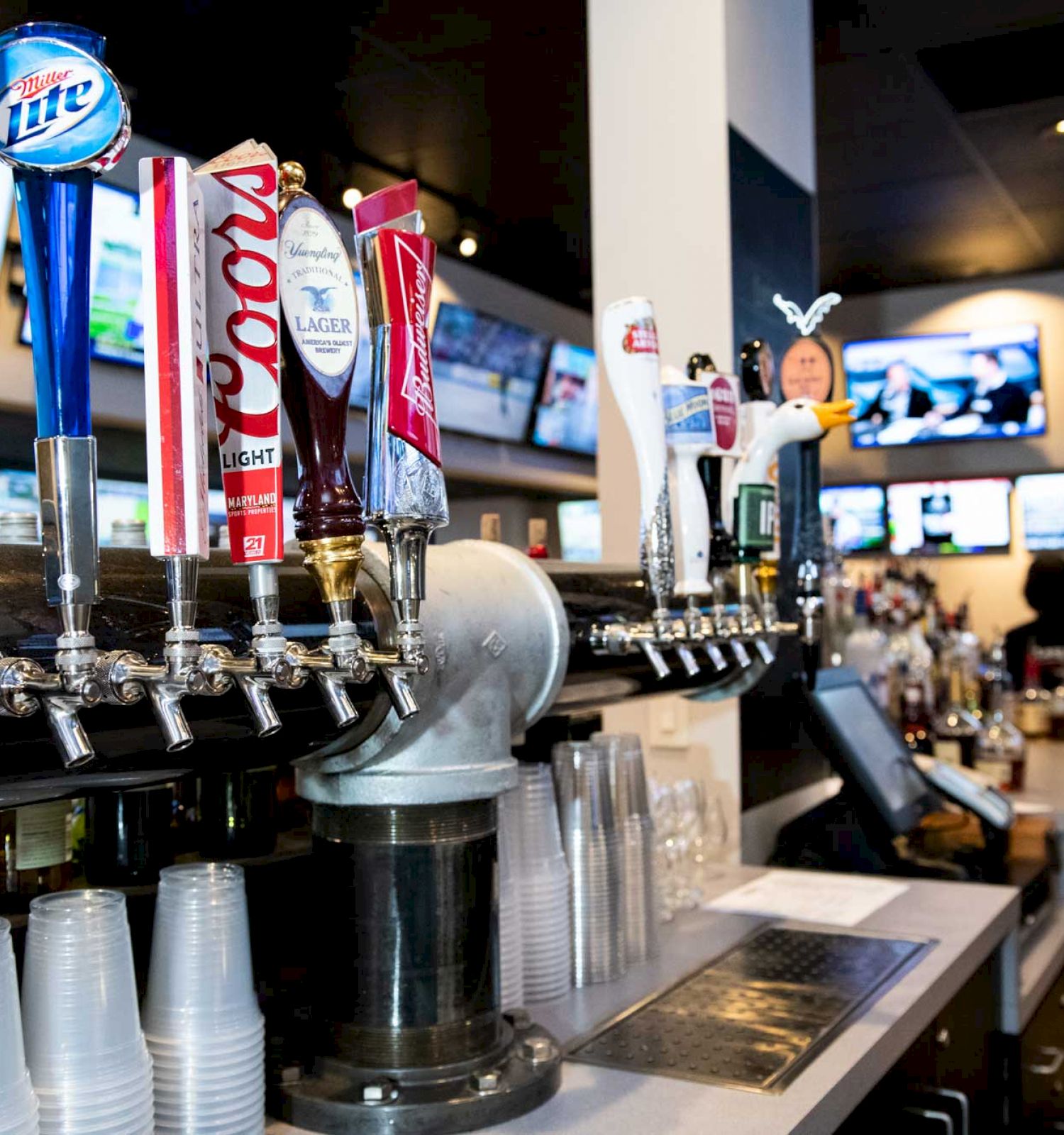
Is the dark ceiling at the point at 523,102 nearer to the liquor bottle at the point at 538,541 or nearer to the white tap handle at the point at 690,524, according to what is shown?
the liquor bottle at the point at 538,541

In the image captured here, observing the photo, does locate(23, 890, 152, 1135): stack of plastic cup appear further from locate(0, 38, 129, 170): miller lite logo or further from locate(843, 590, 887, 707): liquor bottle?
locate(843, 590, 887, 707): liquor bottle

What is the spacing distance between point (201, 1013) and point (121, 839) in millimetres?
245

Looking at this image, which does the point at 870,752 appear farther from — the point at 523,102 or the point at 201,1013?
the point at 523,102

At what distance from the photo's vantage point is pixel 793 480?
2.52 m

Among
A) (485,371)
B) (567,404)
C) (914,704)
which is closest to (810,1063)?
(914,704)

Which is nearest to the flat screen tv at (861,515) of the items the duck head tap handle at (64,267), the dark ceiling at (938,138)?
the dark ceiling at (938,138)

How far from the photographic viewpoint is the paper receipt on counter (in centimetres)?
189

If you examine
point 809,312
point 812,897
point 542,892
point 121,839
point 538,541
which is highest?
point 809,312

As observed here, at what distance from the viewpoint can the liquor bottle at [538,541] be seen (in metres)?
1.72

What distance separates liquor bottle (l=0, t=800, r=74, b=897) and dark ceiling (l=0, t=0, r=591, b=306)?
102 inches

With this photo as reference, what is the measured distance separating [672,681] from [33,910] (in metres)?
0.89

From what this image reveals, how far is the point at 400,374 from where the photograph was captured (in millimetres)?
904

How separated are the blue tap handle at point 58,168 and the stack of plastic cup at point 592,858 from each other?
3.10 feet

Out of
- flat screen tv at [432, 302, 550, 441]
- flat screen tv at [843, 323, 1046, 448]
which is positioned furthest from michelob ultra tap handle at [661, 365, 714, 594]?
flat screen tv at [843, 323, 1046, 448]
